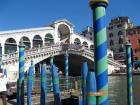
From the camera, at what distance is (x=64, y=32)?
31.9m

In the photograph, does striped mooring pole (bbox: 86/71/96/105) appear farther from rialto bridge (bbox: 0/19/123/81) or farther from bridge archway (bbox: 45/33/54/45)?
bridge archway (bbox: 45/33/54/45)

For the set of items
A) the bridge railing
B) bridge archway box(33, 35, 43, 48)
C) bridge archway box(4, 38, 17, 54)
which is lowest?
the bridge railing

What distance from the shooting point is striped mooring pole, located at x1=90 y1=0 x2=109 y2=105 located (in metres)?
2.91

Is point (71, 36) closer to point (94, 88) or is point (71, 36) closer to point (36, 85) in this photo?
point (36, 85)

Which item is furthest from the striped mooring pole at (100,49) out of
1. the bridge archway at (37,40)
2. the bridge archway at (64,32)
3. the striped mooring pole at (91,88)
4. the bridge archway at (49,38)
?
the bridge archway at (64,32)

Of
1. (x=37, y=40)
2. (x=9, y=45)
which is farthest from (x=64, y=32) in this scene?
(x=9, y=45)

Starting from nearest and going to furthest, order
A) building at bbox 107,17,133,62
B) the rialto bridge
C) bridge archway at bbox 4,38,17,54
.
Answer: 1. the rialto bridge
2. bridge archway at bbox 4,38,17,54
3. building at bbox 107,17,133,62

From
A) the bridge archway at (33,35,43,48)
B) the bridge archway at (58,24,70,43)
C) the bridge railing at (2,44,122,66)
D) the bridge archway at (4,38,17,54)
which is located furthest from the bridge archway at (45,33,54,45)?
the bridge railing at (2,44,122,66)

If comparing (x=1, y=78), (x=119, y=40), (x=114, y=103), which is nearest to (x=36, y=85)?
(x=114, y=103)

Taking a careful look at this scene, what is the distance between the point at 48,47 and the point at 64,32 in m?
8.79

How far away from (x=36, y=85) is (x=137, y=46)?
94.7ft

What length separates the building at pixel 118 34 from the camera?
42.6m

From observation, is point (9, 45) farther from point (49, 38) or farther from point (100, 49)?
point (100, 49)

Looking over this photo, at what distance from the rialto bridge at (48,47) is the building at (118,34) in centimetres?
1085
